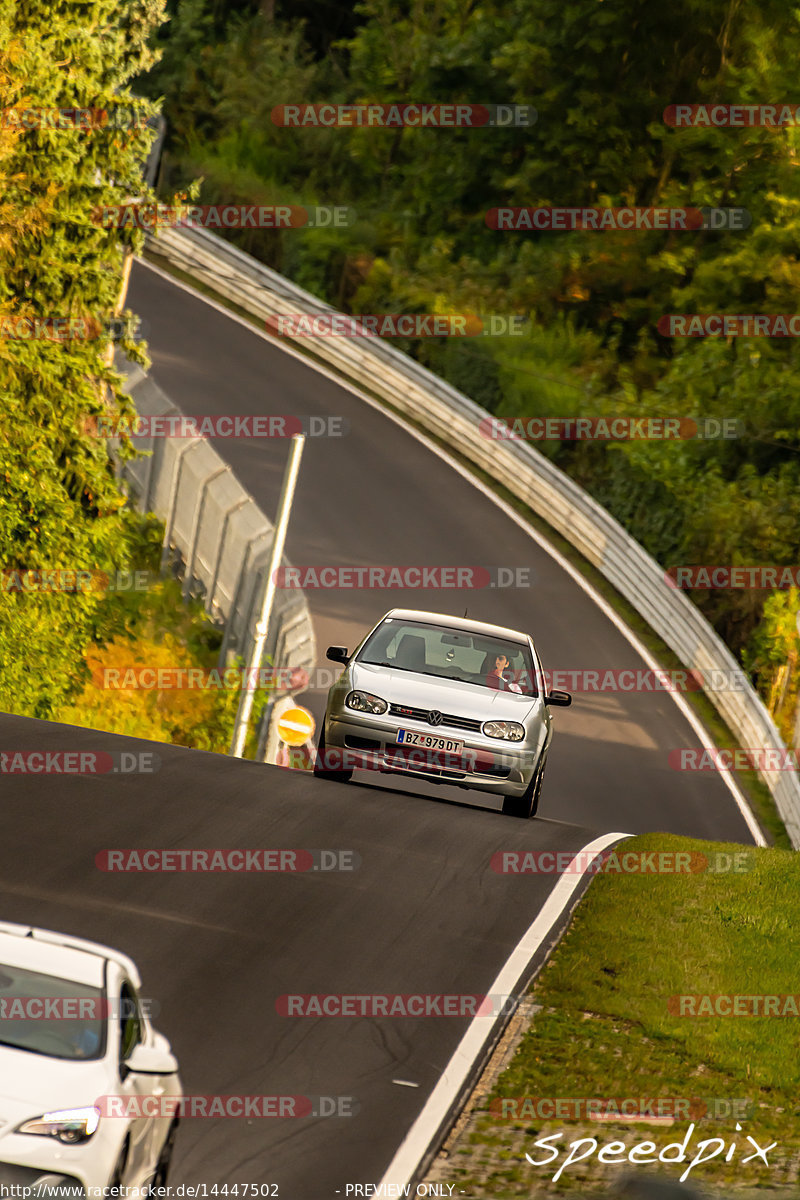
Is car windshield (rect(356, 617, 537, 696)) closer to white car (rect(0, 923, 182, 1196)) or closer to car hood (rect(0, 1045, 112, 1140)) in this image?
white car (rect(0, 923, 182, 1196))

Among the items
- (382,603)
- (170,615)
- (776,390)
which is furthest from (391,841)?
(776,390)

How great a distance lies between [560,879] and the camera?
14164 mm

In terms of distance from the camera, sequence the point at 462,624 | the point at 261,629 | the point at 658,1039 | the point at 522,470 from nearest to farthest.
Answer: the point at 658,1039 < the point at 462,624 < the point at 261,629 < the point at 522,470

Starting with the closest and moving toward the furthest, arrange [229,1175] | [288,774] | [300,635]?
[229,1175]
[288,774]
[300,635]

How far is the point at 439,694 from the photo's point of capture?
1539 cm

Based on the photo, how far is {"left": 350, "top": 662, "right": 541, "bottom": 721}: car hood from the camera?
50.1 feet

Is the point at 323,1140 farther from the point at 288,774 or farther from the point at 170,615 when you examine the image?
the point at 170,615

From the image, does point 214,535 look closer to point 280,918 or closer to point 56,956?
point 280,918

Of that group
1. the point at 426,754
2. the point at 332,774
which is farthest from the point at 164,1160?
the point at 332,774

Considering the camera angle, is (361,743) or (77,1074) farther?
(361,743)

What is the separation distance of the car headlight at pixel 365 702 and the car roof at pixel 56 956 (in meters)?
8.20

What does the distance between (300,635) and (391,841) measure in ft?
35.8

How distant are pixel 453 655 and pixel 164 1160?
9773 mm

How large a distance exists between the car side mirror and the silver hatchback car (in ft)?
26.7
